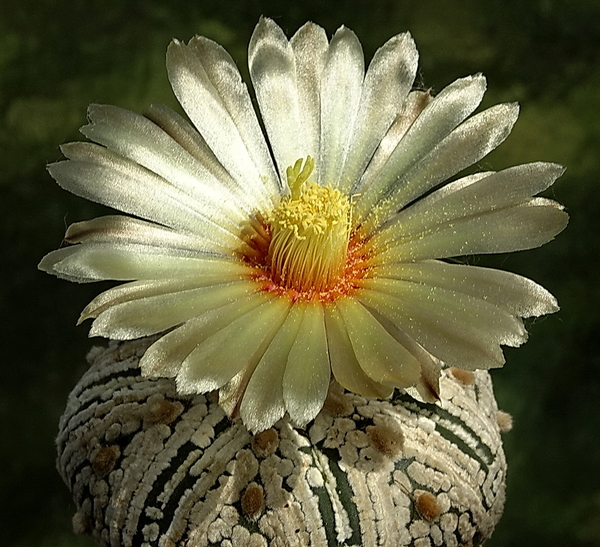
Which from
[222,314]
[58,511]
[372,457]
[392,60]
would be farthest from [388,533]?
[58,511]

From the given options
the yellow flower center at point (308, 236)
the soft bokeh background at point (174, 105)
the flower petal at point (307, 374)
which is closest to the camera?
the flower petal at point (307, 374)

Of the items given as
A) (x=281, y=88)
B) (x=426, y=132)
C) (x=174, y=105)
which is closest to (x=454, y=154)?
(x=426, y=132)

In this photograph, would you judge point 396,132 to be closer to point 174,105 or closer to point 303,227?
point 303,227

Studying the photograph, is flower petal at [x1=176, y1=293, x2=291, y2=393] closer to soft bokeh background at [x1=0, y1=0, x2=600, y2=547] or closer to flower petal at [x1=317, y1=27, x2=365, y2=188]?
flower petal at [x1=317, y1=27, x2=365, y2=188]

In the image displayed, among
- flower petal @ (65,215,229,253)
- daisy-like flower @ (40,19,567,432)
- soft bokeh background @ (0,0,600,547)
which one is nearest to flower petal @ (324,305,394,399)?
daisy-like flower @ (40,19,567,432)

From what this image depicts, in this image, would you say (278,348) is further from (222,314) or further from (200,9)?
(200,9)

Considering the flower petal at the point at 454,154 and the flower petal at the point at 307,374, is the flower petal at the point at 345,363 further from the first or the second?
the flower petal at the point at 454,154

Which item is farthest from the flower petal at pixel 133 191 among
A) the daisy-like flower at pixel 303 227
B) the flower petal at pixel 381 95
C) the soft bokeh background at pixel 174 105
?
the soft bokeh background at pixel 174 105

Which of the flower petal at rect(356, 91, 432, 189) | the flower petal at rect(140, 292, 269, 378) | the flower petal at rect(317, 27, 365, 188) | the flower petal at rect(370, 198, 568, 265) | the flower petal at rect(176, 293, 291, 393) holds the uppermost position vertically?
the flower petal at rect(317, 27, 365, 188)
